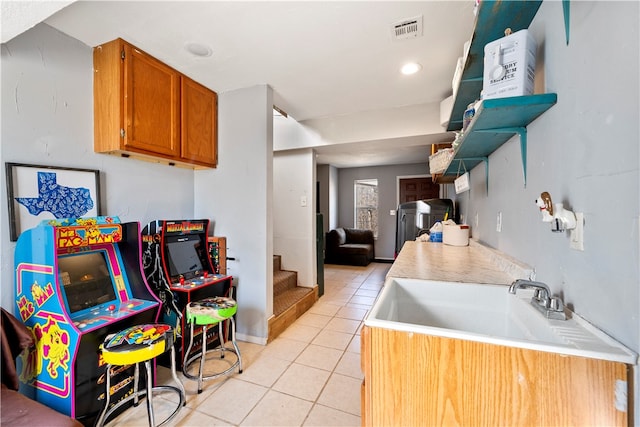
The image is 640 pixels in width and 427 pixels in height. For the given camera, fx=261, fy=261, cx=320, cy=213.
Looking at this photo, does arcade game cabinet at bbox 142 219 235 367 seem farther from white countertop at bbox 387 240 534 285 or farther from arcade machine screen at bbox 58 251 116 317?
white countertop at bbox 387 240 534 285

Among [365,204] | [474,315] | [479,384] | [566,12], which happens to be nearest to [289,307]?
[474,315]


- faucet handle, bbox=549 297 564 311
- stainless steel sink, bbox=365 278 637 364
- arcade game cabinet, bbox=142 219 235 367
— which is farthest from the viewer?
arcade game cabinet, bbox=142 219 235 367

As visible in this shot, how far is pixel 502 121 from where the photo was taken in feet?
3.71

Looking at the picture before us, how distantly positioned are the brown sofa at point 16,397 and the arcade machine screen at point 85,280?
207mm

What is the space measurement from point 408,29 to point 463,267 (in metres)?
1.56

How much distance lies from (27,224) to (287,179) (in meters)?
2.59

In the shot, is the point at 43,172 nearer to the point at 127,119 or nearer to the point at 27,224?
the point at 27,224

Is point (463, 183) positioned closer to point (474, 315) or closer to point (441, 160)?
point (441, 160)

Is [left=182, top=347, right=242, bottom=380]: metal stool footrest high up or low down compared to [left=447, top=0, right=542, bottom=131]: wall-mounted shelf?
down

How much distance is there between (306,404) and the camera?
170 centimetres

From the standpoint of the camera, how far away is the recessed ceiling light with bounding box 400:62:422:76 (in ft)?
6.98

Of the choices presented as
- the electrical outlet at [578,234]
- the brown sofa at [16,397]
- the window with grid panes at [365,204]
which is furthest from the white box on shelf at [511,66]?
the window with grid panes at [365,204]

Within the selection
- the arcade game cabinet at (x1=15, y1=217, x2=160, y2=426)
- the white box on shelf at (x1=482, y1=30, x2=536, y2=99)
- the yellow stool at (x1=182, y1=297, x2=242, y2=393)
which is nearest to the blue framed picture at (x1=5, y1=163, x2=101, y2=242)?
the arcade game cabinet at (x1=15, y1=217, x2=160, y2=426)

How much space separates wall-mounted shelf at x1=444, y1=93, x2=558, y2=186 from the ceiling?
0.79 metres
